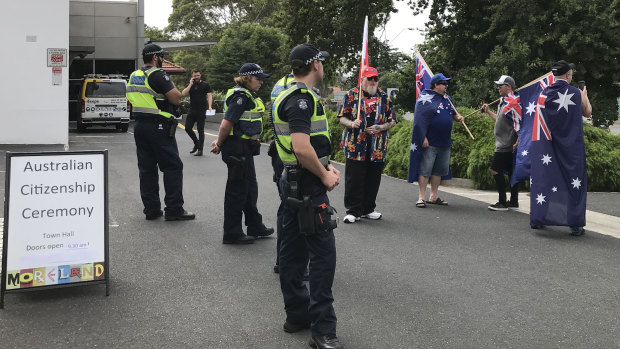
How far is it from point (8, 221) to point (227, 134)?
2.59 metres

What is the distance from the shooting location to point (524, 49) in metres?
A: 20.7

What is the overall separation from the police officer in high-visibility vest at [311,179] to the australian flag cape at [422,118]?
515 centimetres

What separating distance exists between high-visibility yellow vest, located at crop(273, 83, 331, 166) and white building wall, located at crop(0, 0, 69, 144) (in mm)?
14999

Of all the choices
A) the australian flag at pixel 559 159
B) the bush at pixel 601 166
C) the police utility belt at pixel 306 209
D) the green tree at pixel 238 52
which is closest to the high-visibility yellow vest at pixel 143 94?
the police utility belt at pixel 306 209

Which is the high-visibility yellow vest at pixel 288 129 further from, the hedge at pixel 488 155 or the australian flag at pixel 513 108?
the hedge at pixel 488 155

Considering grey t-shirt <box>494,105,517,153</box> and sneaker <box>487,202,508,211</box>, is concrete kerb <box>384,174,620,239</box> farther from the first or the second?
grey t-shirt <box>494,105,517,153</box>

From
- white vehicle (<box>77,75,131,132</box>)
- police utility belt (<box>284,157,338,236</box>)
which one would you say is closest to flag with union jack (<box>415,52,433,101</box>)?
police utility belt (<box>284,157,338,236</box>)

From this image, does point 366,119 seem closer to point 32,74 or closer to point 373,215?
point 373,215

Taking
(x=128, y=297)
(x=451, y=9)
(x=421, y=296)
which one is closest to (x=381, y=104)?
(x=421, y=296)

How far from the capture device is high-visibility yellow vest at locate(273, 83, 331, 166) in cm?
429

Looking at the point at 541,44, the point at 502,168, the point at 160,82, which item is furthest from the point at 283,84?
the point at 541,44

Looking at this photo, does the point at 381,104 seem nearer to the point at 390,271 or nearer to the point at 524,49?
the point at 390,271

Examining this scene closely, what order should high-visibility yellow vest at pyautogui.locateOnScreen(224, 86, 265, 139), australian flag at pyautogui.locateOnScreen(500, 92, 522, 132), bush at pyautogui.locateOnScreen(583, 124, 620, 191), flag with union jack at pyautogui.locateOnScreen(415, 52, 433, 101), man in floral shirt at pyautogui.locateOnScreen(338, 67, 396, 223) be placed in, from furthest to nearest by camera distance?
bush at pyautogui.locateOnScreen(583, 124, 620, 191) < flag with union jack at pyautogui.locateOnScreen(415, 52, 433, 101) < australian flag at pyautogui.locateOnScreen(500, 92, 522, 132) < man in floral shirt at pyautogui.locateOnScreen(338, 67, 396, 223) < high-visibility yellow vest at pyautogui.locateOnScreen(224, 86, 265, 139)

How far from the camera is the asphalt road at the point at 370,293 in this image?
453 cm
